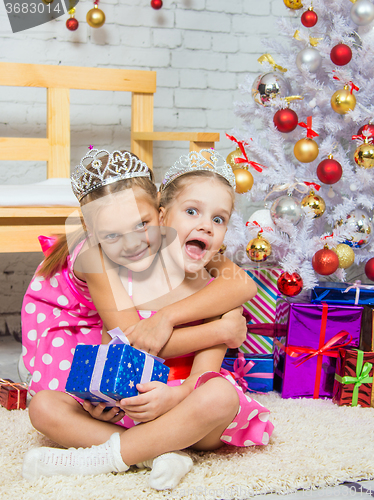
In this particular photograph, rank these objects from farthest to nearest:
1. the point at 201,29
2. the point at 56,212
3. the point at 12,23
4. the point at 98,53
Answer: the point at 201,29 → the point at 98,53 → the point at 12,23 → the point at 56,212

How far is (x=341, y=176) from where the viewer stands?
5.11 feet

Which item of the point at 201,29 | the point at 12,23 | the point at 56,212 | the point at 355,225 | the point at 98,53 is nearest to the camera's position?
the point at 56,212

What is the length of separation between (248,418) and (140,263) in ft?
1.14

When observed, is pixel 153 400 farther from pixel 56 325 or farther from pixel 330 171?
pixel 330 171

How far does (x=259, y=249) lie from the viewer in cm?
148

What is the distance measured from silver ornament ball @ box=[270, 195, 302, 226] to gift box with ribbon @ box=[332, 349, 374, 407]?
17.5 inches

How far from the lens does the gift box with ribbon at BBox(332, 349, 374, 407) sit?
48.1 inches

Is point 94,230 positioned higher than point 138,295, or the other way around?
point 94,230

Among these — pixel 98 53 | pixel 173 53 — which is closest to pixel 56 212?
pixel 98 53

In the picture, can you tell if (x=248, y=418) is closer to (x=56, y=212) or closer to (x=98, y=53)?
(x=56, y=212)

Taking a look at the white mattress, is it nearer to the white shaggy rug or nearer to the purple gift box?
the white shaggy rug

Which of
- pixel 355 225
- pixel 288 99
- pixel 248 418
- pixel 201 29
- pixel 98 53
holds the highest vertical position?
pixel 201 29

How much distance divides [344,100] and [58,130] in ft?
3.41

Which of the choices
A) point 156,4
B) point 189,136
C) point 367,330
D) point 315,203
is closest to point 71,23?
point 156,4
